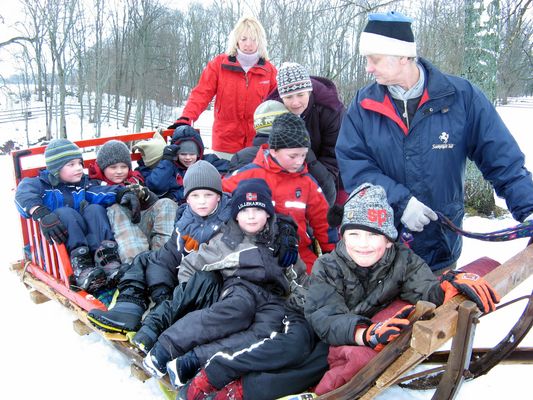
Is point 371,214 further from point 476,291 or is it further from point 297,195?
point 297,195

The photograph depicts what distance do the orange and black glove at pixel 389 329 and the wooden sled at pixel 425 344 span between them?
6cm

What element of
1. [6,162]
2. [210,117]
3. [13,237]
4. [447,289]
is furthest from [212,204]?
[210,117]

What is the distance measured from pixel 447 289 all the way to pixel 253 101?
11.2 feet

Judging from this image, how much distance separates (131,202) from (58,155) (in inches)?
27.0

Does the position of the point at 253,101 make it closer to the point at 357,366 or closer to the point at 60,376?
the point at 60,376

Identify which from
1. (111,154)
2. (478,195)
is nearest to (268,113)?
(111,154)

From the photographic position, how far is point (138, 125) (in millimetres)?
26062

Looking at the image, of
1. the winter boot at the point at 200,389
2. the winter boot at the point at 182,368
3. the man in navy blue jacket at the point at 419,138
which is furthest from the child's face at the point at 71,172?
the man in navy blue jacket at the point at 419,138

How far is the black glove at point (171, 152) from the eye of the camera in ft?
14.4

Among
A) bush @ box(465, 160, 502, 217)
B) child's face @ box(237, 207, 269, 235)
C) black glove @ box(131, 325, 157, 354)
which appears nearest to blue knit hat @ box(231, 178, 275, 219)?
child's face @ box(237, 207, 269, 235)

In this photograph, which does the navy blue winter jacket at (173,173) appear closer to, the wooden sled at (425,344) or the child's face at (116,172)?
the child's face at (116,172)

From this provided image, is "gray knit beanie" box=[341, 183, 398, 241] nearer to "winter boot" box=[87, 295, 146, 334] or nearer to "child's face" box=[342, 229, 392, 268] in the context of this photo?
"child's face" box=[342, 229, 392, 268]

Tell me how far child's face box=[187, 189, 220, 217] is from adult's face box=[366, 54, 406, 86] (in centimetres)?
142

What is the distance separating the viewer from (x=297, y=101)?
381cm
